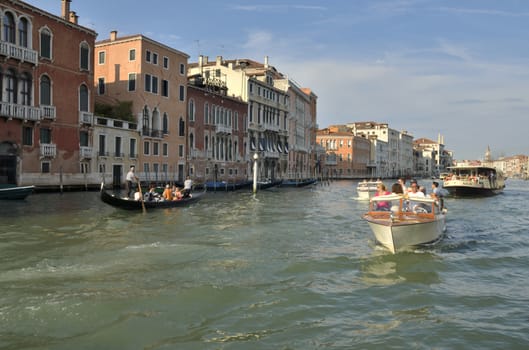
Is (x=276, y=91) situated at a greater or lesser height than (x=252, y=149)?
greater

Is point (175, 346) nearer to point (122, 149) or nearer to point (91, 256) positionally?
point (91, 256)

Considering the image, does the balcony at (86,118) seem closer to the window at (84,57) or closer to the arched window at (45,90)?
the arched window at (45,90)

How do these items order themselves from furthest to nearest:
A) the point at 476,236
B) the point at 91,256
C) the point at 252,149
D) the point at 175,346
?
the point at 252,149 < the point at 476,236 < the point at 91,256 < the point at 175,346

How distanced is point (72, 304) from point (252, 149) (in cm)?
3170

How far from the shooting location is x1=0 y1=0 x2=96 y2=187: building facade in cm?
1794

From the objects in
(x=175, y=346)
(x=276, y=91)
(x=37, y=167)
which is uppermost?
(x=276, y=91)

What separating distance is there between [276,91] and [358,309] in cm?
3601

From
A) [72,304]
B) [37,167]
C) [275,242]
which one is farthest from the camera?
[37,167]

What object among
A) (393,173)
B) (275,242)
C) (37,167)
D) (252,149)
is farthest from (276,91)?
(393,173)

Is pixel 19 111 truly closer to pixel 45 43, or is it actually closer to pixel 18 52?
pixel 18 52

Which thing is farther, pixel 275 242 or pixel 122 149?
pixel 122 149

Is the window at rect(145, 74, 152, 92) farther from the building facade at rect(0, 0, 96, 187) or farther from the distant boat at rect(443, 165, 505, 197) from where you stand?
the distant boat at rect(443, 165, 505, 197)

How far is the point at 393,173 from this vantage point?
8338cm

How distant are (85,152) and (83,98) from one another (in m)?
2.43
